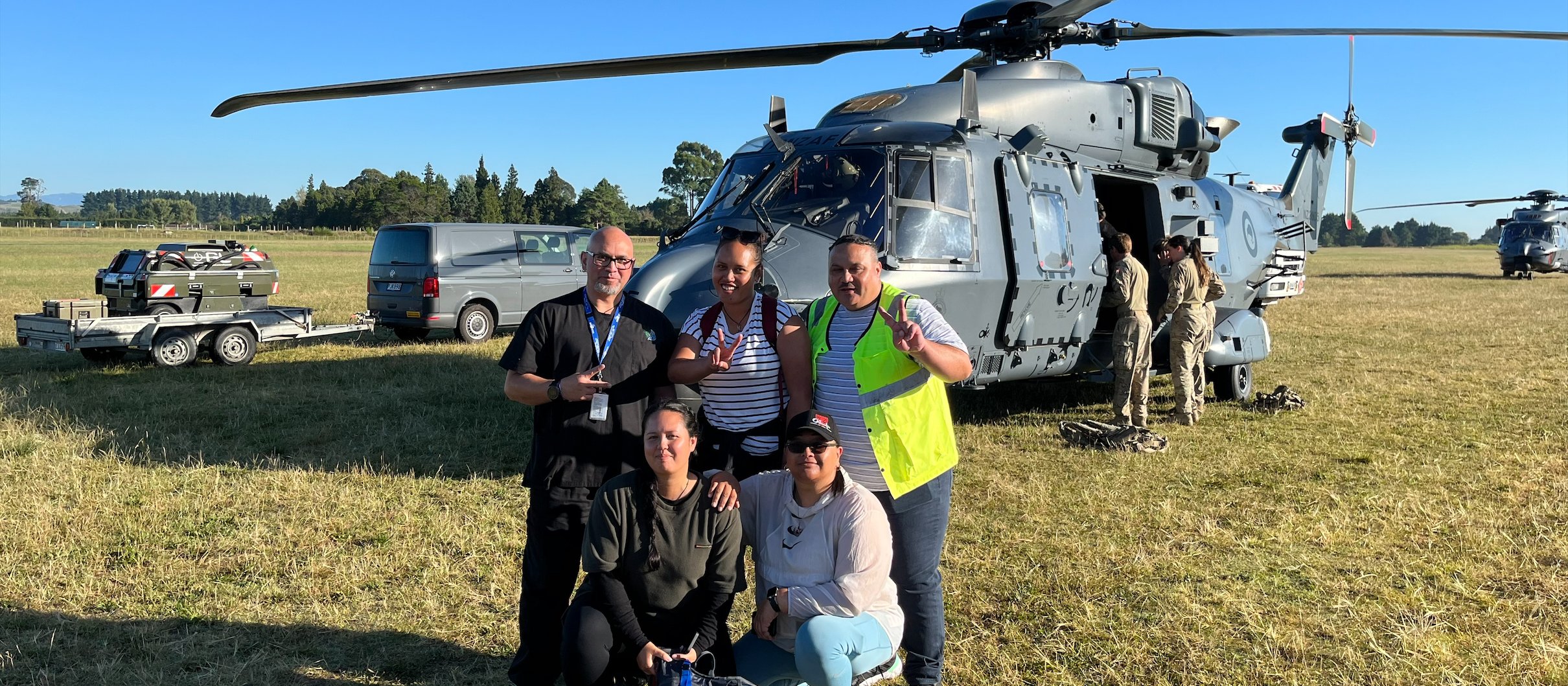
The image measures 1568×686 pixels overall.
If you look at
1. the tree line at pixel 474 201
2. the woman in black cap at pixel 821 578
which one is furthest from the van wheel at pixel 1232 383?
the tree line at pixel 474 201

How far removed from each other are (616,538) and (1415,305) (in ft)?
74.3

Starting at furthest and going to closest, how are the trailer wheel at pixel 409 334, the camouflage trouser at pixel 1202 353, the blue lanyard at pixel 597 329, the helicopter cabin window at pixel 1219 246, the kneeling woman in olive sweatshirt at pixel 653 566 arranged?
the trailer wheel at pixel 409 334
the helicopter cabin window at pixel 1219 246
the camouflage trouser at pixel 1202 353
the blue lanyard at pixel 597 329
the kneeling woman in olive sweatshirt at pixel 653 566

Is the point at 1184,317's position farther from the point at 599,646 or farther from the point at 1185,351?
the point at 599,646

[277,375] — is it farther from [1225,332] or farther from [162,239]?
[162,239]

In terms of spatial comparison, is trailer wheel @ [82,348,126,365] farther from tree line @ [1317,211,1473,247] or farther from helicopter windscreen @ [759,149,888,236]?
tree line @ [1317,211,1473,247]

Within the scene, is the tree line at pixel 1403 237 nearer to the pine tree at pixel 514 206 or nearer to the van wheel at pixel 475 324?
the pine tree at pixel 514 206

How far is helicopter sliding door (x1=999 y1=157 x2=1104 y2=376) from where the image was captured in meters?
7.42

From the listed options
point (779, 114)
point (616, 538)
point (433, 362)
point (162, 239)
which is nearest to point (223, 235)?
point (162, 239)

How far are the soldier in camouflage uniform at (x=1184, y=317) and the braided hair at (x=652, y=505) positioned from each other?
21.5ft

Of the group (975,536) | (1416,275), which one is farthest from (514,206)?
(975,536)

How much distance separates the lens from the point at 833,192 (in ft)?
22.7

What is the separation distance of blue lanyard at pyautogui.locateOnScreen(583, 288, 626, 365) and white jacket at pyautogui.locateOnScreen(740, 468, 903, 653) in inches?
27.9

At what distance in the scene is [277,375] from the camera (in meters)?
10.7

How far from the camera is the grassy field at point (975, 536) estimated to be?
4.10 m
